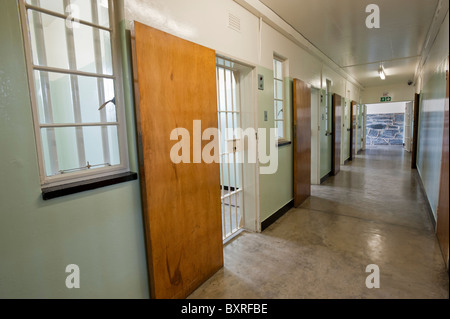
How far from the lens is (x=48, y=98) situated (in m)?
1.49

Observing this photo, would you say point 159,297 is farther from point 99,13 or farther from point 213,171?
point 99,13

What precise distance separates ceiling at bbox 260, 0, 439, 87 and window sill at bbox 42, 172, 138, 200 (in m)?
2.59

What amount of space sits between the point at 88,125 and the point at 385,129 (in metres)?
16.0

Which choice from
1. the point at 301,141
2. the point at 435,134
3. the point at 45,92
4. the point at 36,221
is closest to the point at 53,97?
the point at 45,92

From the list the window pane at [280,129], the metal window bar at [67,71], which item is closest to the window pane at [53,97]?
the metal window bar at [67,71]

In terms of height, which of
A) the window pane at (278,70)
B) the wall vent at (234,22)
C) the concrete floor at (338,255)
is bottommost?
the concrete floor at (338,255)

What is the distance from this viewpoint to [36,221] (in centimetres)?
125

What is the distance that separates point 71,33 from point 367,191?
5.10 m

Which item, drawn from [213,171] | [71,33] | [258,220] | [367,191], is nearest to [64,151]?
[71,33]

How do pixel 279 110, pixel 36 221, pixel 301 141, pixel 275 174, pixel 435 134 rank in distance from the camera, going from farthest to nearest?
pixel 301 141, pixel 279 110, pixel 275 174, pixel 435 134, pixel 36 221

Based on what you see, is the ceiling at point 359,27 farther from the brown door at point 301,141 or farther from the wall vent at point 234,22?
the brown door at point 301,141

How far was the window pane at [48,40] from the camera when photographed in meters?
1.41

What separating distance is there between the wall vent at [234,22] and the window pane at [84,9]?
4.15ft

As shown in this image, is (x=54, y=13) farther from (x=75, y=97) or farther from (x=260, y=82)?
(x=260, y=82)
